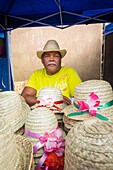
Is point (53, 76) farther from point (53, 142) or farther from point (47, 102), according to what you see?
point (53, 142)

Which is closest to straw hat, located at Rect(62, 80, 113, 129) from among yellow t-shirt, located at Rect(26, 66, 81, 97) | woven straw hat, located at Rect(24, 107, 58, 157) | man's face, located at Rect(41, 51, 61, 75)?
woven straw hat, located at Rect(24, 107, 58, 157)

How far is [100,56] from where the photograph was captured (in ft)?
17.0

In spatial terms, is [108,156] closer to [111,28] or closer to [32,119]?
[32,119]

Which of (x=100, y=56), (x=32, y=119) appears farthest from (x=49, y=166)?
(x=100, y=56)

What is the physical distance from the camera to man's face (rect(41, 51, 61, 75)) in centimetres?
207

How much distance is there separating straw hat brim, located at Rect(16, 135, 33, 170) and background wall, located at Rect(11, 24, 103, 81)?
451 cm

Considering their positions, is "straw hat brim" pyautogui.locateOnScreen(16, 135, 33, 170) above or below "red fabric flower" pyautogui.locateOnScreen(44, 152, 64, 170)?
above

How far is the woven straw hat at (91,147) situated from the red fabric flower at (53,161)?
20 cm

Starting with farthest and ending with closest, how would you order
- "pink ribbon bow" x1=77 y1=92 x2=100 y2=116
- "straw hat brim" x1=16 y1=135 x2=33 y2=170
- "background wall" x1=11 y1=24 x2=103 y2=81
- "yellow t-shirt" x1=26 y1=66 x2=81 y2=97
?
"background wall" x1=11 y1=24 x2=103 y2=81
"yellow t-shirt" x1=26 y1=66 x2=81 y2=97
"pink ribbon bow" x1=77 y1=92 x2=100 y2=116
"straw hat brim" x1=16 y1=135 x2=33 y2=170

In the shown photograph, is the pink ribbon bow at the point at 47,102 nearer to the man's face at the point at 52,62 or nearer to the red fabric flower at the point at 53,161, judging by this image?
the red fabric flower at the point at 53,161

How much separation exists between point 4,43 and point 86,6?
1.49 meters

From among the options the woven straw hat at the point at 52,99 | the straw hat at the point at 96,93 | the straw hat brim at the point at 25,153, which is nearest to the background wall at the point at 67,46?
the woven straw hat at the point at 52,99

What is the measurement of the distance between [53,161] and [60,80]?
1314 mm

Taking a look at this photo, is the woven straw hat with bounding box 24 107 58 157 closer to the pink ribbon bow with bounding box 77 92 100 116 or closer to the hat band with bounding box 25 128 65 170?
the hat band with bounding box 25 128 65 170
